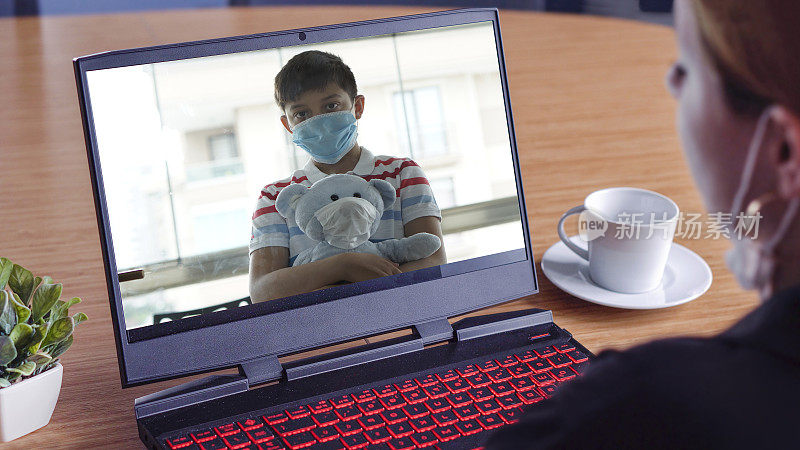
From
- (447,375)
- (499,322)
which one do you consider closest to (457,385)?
(447,375)

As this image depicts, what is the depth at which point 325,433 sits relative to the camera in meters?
0.73

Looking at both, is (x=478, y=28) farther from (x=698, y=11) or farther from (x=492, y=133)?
(x=698, y=11)

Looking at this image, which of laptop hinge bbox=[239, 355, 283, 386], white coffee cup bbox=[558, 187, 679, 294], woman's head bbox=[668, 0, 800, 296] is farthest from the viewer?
white coffee cup bbox=[558, 187, 679, 294]

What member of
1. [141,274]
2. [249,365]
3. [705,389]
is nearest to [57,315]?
[141,274]

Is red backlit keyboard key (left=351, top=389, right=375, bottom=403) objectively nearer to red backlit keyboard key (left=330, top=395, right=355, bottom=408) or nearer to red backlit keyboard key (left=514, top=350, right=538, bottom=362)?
red backlit keyboard key (left=330, top=395, right=355, bottom=408)

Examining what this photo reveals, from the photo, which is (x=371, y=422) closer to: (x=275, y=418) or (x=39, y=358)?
(x=275, y=418)

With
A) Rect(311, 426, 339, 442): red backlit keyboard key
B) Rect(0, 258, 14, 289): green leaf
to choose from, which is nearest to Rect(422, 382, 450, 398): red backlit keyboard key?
Rect(311, 426, 339, 442): red backlit keyboard key

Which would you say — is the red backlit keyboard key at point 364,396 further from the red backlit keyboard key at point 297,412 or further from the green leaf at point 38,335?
the green leaf at point 38,335

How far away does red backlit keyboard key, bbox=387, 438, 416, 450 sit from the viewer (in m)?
0.71

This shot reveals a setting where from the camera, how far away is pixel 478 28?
0.92m

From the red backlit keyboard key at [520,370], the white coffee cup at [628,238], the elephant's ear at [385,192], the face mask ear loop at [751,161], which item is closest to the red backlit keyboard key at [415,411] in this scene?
the red backlit keyboard key at [520,370]

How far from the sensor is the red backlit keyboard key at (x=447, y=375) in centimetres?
81

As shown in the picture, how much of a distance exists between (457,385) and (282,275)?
21 cm

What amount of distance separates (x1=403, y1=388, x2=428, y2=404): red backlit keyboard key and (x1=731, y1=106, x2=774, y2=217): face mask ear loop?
0.44 metres
